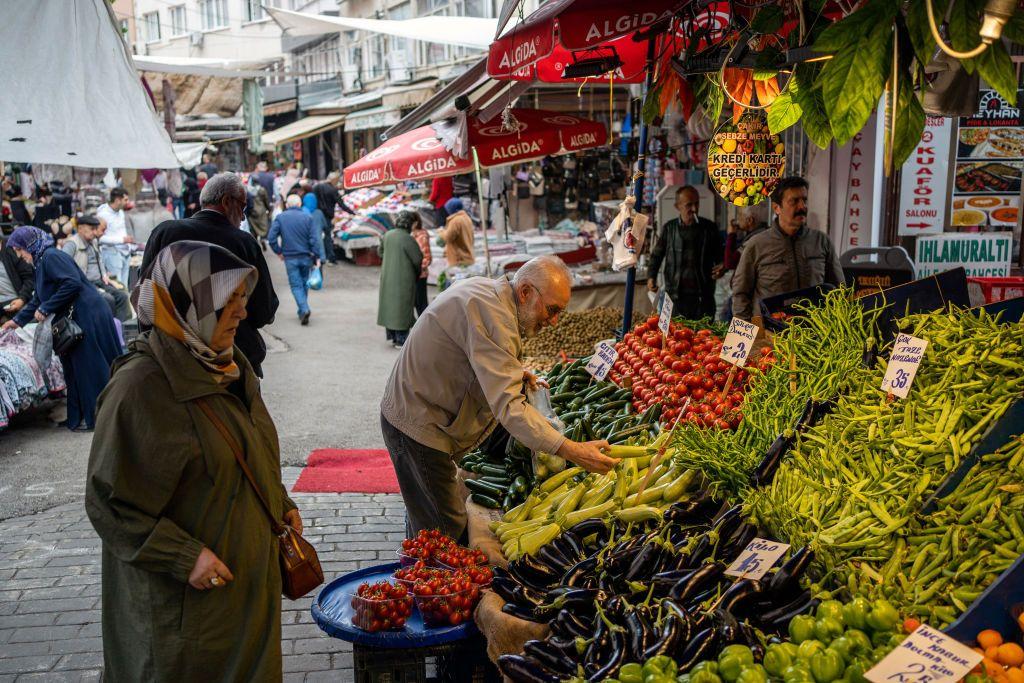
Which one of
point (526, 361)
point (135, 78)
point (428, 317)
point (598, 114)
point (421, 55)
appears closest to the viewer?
point (428, 317)

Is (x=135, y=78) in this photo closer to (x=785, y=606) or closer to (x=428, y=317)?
(x=428, y=317)

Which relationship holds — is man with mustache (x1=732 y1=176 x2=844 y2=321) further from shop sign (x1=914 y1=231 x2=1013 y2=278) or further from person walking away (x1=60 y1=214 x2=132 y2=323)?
person walking away (x1=60 y1=214 x2=132 y2=323)

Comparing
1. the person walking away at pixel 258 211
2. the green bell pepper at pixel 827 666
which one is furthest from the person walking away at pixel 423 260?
the green bell pepper at pixel 827 666

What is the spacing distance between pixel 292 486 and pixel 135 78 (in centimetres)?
352

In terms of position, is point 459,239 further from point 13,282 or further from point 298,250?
point 13,282

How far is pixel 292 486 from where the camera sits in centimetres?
782

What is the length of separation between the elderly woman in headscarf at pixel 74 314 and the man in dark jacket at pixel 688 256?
6.06 meters

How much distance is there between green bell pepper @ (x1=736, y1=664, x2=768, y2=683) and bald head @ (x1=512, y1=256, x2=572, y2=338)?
2.11 metres

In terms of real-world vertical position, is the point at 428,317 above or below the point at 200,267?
below

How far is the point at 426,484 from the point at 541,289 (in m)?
1.26

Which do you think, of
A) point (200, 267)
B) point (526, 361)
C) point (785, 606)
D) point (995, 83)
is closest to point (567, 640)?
point (785, 606)

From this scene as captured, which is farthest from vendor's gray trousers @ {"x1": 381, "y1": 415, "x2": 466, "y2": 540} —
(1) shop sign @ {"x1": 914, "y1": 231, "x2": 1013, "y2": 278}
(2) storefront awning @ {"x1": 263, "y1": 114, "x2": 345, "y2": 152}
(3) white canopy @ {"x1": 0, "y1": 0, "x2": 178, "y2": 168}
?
(2) storefront awning @ {"x1": 263, "y1": 114, "x2": 345, "y2": 152}

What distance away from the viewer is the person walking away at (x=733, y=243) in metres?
10.8

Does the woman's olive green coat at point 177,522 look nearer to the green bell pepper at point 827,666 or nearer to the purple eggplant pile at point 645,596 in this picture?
the purple eggplant pile at point 645,596
